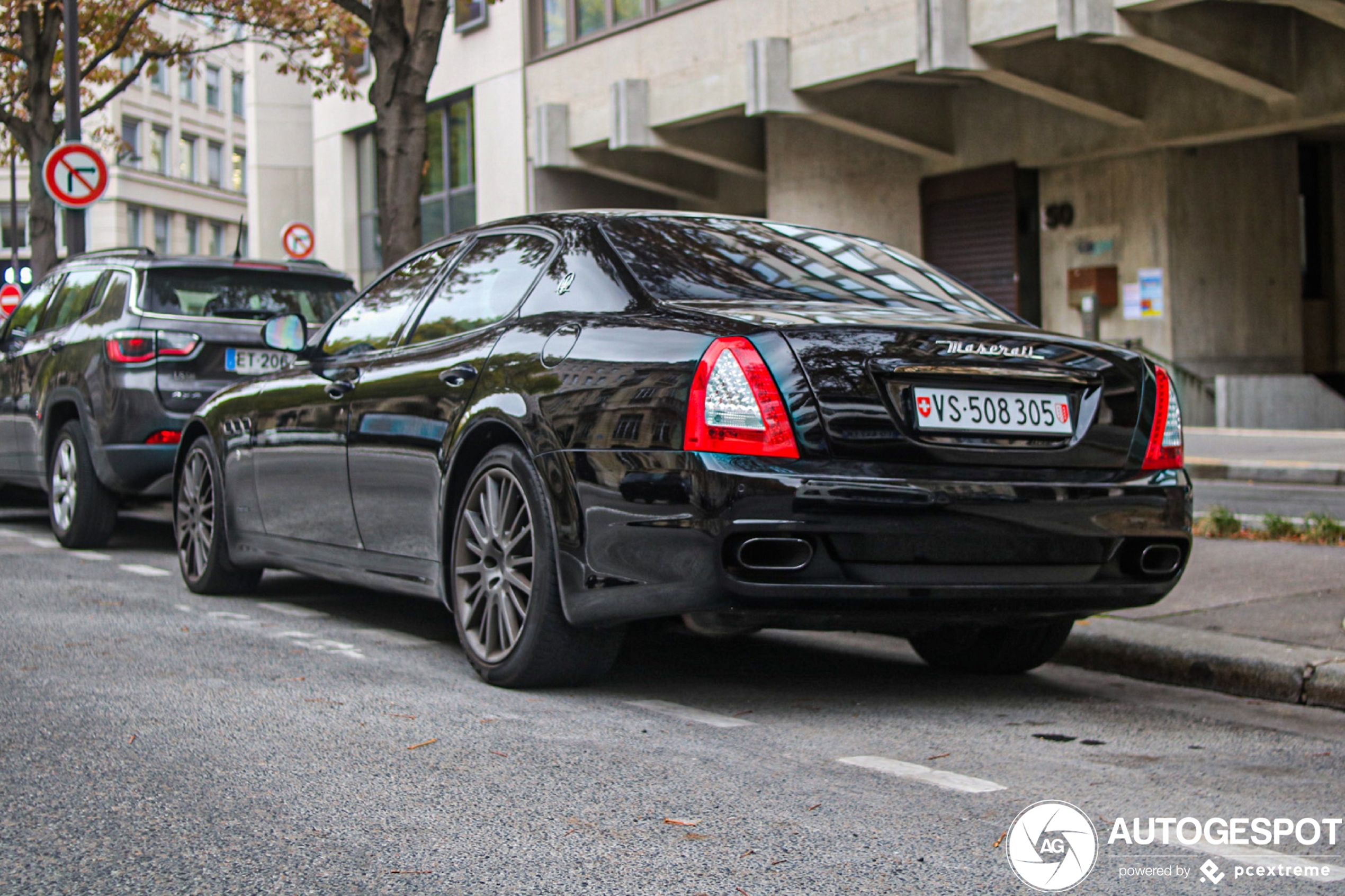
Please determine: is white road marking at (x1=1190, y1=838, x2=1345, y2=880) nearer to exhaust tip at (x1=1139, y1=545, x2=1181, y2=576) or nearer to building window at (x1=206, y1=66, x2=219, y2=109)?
exhaust tip at (x1=1139, y1=545, x2=1181, y2=576)

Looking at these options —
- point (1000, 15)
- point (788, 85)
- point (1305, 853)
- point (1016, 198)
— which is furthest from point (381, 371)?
point (1016, 198)

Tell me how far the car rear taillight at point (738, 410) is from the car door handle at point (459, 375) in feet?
3.64

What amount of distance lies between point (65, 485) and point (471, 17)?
21.4m

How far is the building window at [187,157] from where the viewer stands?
6900cm

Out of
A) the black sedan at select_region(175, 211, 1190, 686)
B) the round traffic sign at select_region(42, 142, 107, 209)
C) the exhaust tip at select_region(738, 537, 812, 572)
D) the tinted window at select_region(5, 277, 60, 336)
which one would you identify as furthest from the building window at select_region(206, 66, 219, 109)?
the exhaust tip at select_region(738, 537, 812, 572)

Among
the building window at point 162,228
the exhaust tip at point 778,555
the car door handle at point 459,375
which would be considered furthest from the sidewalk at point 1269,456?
the building window at point 162,228

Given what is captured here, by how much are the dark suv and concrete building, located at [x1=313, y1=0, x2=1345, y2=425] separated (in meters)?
11.2

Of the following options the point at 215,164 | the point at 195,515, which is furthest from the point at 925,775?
the point at 215,164

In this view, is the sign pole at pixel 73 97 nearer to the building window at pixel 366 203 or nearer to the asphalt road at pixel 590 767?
the asphalt road at pixel 590 767

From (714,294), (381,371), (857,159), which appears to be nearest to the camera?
(714,294)

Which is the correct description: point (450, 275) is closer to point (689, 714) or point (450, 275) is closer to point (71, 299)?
point (689, 714)

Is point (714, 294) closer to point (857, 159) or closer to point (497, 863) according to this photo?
point (497, 863)

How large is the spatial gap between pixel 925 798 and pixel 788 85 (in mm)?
19402

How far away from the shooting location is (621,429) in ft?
15.3
